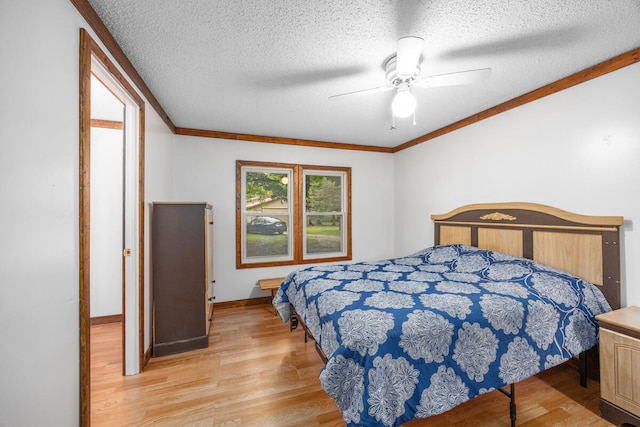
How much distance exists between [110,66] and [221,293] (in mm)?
2912

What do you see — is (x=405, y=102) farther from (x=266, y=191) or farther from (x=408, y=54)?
(x=266, y=191)

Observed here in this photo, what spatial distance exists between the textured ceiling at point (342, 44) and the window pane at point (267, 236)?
Result: 1772 millimetres

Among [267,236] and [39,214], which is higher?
[39,214]

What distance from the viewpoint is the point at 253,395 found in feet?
6.48

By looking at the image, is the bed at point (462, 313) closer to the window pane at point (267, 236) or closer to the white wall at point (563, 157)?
the white wall at point (563, 157)

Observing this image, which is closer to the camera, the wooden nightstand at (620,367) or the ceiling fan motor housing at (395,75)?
the wooden nightstand at (620,367)

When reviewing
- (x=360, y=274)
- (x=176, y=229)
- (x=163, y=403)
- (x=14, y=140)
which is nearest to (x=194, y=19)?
(x=14, y=140)

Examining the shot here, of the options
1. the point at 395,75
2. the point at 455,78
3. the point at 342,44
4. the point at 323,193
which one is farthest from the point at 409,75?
the point at 323,193

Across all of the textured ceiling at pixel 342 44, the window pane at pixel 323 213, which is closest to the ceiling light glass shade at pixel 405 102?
the textured ceiling at pixel 342 44

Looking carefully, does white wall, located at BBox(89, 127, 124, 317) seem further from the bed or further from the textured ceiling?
the bed

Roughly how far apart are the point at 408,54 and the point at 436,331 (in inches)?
68.9

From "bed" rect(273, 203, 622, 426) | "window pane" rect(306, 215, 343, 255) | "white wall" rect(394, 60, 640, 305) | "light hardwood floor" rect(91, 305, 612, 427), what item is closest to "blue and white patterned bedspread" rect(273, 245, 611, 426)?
"bed" rect(273, 203, 622, 426)

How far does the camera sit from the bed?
4.46 feet

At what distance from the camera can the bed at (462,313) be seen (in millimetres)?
1359
